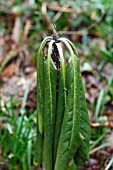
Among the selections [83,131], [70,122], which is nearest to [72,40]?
[83,131]

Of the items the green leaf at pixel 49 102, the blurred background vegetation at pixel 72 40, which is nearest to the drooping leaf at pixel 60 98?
the green leaf at pixel 49 102

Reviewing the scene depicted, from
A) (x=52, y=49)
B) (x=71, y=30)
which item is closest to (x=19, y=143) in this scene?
(x=52, y=49)

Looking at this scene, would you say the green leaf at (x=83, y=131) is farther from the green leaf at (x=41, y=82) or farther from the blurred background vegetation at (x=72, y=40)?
the blurred background vegetation at (x=72, y=40)

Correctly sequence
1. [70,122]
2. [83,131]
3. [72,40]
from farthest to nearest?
[72,40], [83,131], [70,122]

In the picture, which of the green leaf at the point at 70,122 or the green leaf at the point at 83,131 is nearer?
the green leaf at the point at 70,122

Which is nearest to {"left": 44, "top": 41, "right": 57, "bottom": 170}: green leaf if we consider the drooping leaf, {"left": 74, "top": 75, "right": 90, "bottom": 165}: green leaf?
the drooping leaf

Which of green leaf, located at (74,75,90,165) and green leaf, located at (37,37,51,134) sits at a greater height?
green leaf, located at (37,37,51,134)

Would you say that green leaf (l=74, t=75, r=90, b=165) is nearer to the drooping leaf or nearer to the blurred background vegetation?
the drooping leaf

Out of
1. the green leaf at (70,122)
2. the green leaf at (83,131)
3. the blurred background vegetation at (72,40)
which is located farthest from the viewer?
the blurred background vegetation at (72,40)

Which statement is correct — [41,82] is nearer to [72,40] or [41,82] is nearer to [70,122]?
[70,122]
